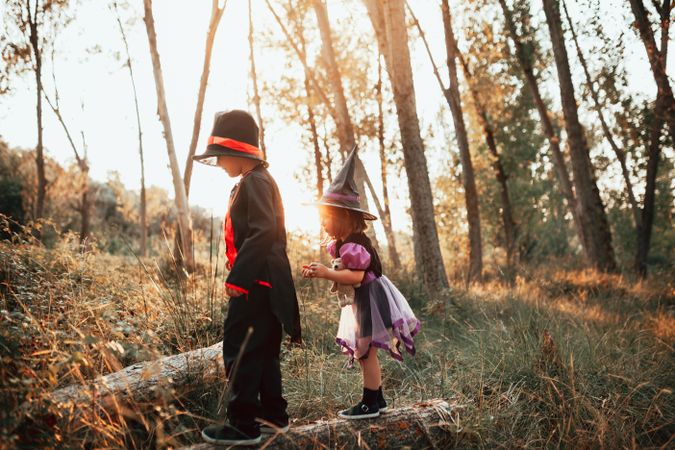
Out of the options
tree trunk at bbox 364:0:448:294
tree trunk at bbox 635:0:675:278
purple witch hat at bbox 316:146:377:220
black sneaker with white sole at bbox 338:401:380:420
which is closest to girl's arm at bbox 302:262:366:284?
purple witch hat at bbox 316:146:377:220

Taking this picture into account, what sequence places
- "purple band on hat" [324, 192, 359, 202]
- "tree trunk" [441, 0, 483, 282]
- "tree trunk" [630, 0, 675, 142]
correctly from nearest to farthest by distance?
"purple band on hat" [324, 192, 359, 202] < "tree trunk" [630, 0, 675, 142] < "tree trunk" [441, 0, 483, 282]

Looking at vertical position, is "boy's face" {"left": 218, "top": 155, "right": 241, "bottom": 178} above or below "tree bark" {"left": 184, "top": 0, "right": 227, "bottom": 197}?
below

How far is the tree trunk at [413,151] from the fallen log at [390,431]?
14.4 feet

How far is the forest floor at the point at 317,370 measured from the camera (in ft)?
8.70

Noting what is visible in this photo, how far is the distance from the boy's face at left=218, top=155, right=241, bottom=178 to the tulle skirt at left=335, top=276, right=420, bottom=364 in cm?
115

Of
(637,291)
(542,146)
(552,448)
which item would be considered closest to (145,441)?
(552,448)

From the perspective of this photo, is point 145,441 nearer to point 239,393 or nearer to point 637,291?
point 239,393

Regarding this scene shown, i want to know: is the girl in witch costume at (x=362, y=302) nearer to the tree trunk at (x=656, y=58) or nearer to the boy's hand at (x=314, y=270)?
the boy's hand at (x=314, y=270)

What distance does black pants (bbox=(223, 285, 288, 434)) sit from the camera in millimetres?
2855

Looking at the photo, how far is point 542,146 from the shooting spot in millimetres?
26375

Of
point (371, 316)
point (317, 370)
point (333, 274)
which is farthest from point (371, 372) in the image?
point (317, 370)

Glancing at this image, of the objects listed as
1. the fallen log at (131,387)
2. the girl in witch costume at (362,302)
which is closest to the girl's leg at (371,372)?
the girl in witch costume at (362,302)

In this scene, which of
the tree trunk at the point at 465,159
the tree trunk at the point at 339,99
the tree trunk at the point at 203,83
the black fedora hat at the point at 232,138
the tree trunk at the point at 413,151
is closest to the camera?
the black fedora hat at the point at 232,138

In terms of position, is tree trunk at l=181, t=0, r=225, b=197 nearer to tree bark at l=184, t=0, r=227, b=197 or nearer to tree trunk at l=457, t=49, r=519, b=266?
tree bark at l=184, t=0, r=227, b=197
